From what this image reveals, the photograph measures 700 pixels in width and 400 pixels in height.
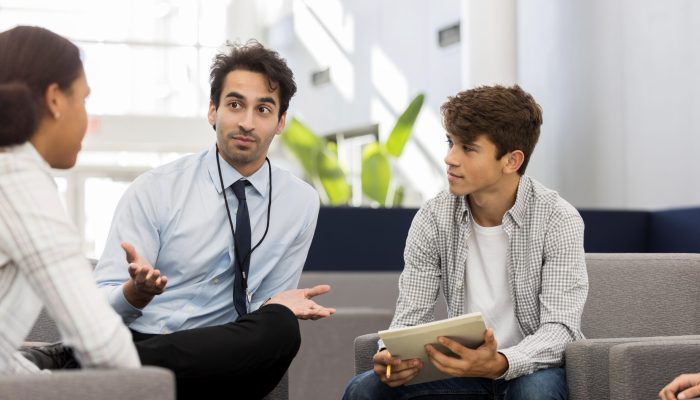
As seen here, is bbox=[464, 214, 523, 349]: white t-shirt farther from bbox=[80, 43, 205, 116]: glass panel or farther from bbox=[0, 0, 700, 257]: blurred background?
bbox=[80, 43, 205, 116]: glass panel

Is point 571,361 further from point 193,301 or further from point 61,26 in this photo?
point 61,26

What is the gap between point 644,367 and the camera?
2.02m

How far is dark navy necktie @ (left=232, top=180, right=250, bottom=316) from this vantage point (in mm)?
2346

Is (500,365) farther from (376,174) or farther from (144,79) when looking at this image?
(144,79)

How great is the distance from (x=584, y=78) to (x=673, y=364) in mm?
4475

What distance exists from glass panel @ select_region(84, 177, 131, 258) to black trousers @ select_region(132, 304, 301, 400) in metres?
9.17

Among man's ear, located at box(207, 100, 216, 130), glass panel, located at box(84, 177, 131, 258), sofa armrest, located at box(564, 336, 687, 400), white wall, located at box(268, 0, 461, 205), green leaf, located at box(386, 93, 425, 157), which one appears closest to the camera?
sofa armrest, located at box(564, 336, 687, 400)

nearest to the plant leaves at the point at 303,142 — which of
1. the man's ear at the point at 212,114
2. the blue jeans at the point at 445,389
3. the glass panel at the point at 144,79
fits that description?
the glass panel at the point at 144,79

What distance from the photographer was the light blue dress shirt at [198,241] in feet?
7.75

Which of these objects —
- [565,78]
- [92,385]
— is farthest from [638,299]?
[565,78]

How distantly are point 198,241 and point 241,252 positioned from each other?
0.12m

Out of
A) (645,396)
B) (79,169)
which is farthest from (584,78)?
(79,169)

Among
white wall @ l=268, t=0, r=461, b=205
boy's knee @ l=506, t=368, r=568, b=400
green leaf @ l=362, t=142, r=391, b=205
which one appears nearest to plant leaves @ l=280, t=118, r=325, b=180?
green leaf @ l=362, t=142, r=391, b=205

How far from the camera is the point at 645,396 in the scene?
201cm
